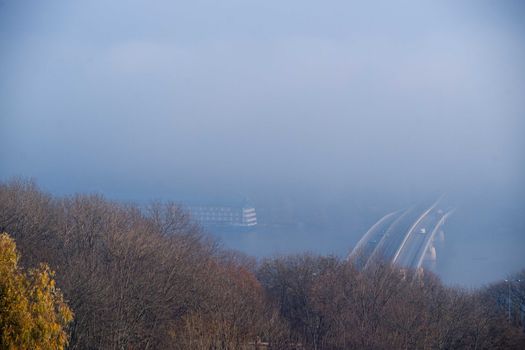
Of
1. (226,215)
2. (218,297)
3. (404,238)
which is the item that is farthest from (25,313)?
(226,215)

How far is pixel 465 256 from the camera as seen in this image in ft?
57.1

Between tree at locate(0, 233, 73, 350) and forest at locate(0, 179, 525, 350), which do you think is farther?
forest at locate(0, 179, 525, 350)

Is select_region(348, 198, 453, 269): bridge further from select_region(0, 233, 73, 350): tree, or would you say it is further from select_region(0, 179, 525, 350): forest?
select_region(0, 233, 73, 350): tree

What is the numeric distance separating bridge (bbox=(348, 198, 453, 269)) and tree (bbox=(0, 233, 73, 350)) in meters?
10.9

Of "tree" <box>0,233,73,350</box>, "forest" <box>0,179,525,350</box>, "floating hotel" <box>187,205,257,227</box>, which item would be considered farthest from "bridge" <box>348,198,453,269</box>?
"tree" <box>0,233,73,350</box>

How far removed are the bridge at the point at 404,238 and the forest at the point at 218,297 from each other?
1794mm

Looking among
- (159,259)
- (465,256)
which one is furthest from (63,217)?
(465,256)

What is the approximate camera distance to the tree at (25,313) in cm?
390

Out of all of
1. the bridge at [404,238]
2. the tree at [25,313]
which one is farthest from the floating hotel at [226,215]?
the tree at [25,313]

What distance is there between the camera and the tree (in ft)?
12.8

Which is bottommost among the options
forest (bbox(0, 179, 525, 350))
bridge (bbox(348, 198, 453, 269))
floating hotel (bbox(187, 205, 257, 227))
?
forest (bbox(0, 179, 525, 350))

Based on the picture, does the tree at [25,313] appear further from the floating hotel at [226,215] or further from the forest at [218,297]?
the floating hotel at [226,215]

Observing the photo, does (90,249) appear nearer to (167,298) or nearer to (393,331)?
(167,298)

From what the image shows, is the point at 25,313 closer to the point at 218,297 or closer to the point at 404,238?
the point at 218,297
